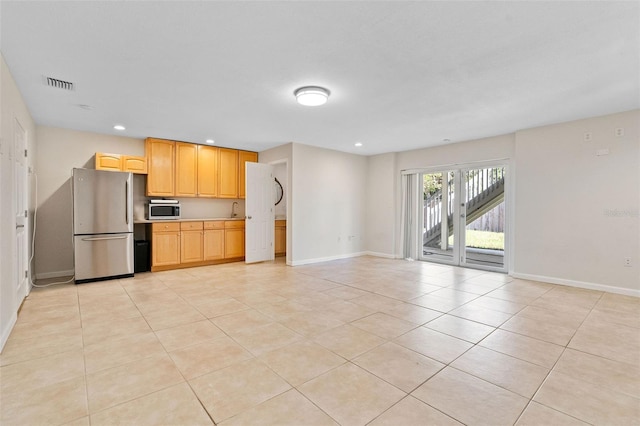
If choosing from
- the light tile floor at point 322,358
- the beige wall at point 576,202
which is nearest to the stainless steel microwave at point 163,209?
the light tile floor at point 322,358

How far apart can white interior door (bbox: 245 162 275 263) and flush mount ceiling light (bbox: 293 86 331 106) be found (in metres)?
2.98

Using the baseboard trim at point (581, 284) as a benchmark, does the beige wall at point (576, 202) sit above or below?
above

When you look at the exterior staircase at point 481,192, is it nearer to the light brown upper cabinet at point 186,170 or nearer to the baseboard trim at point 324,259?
the baseboard trim at point 324,259

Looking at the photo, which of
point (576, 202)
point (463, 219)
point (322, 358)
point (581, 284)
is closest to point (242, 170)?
point (463, 219)

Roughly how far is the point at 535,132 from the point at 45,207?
790 centimetres

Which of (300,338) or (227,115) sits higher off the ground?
(227,115)

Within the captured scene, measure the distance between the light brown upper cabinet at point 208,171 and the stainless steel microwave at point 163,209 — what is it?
56cm

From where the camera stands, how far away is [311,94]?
321cm

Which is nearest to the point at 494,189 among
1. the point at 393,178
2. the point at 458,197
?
the point at 458,197

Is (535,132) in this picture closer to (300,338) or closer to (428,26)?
(428,26)

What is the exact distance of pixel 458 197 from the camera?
589 centimetres

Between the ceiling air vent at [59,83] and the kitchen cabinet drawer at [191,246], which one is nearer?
the ceiling air vent at [59,83]

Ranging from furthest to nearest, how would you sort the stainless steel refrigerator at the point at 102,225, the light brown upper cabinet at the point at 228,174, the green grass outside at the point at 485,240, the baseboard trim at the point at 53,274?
the light brown upper cabinet at the point at 228,174 → the green grass outside at the point at 485,240 → the baseboard trim at the point at 53,274 → the stainless steel refrigerator at the point at 102,225

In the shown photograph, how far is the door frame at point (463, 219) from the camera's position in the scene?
5.06 m
